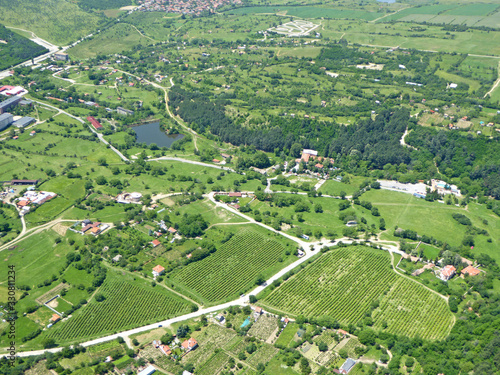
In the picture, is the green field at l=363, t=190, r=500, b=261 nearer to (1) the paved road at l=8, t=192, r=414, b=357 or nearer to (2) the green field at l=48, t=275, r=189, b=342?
(1) the paved road at l=8, t=192, r=414, b=357

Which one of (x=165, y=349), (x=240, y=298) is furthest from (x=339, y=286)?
(x=165, y=349)

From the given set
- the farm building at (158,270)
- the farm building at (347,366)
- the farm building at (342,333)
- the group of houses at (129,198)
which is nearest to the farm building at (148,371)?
the farm building at (158,270)

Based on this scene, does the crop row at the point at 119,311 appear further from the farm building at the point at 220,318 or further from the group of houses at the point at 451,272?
the group of houses at the point at 451,272

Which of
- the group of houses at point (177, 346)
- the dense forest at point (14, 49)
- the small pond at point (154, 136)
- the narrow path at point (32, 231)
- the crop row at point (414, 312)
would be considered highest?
the dense forest at point (14, 49)

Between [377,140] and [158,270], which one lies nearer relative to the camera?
[158,270]

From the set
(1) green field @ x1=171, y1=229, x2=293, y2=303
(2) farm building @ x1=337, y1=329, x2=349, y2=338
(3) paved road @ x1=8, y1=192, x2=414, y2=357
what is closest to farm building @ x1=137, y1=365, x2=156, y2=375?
(3) paved road @ x1=8, y1=192, x2=414, y2=357

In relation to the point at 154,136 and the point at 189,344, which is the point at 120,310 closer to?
the point at 189,344
